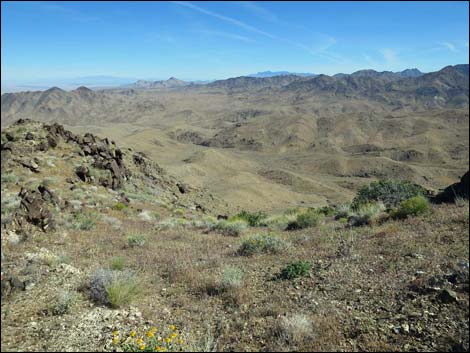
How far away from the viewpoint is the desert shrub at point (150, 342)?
15.4 feet

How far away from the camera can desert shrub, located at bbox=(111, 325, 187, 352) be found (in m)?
4.70

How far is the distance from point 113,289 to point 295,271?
138 inches

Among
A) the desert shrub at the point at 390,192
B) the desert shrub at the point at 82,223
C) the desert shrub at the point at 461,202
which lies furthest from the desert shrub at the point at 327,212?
the desert shrub at the point at 82,223

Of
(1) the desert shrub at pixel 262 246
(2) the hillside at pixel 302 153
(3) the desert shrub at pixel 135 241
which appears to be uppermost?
(1) the desert shrub at pixel 262 246

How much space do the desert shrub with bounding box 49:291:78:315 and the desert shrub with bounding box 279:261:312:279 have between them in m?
3.94

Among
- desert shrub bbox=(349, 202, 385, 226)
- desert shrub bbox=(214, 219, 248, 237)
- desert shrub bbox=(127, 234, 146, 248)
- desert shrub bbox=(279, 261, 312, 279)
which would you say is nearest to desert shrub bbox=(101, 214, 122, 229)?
desert shrub bbox=(127, 234, 146, 248)

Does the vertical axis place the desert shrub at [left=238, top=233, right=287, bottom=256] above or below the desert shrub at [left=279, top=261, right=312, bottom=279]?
below

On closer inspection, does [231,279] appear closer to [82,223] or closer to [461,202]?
[82,223]

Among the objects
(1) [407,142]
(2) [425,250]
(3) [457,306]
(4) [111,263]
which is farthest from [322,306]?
(1) [407,142]

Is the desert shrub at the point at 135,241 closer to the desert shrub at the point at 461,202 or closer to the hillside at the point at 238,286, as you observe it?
the hillside at the point at 238,286

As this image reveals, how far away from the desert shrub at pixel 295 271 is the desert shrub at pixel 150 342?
275cm

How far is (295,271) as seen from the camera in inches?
293

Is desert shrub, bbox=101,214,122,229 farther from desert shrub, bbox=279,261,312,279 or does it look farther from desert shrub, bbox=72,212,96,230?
desert shrub, bbox=279,261,312,279

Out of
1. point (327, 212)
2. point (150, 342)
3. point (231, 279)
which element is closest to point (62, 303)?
point (150, 342)
